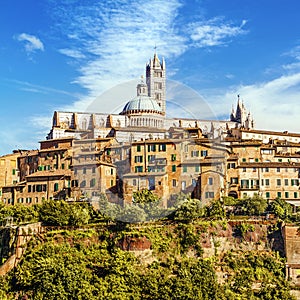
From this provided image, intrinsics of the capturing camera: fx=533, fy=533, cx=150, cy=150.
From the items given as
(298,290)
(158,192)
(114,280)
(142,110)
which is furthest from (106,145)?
(298,290)

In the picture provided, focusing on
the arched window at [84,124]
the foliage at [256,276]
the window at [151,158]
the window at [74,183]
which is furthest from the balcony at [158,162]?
the arched window at [84,124]

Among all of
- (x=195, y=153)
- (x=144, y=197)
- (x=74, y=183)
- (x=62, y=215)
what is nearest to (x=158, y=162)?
(x=195, y=153)

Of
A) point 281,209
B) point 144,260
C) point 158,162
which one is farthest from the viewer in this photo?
point 158,162

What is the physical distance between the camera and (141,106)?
3007 inches

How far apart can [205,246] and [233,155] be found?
1643cm

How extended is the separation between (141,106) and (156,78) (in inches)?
1151

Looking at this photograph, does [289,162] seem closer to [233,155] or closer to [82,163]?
[233,155]

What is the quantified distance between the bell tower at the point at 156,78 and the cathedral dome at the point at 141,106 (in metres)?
22.7

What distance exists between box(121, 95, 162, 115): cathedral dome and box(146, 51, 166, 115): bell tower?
22686mm

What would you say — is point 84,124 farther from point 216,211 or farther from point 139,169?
point 216,211

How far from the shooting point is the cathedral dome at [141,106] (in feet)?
248

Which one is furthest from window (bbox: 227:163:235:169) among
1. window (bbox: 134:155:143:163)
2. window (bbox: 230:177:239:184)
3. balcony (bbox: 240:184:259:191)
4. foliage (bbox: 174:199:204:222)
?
foliage (bbox: 174:199:204:222)

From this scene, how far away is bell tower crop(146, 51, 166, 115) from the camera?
10219cm

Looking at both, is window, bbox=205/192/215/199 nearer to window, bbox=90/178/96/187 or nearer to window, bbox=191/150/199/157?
window, bbox=191/150/199/157
